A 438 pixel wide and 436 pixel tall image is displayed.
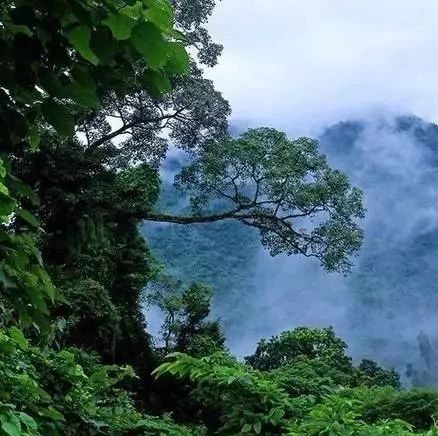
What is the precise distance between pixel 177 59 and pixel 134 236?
881 centimetres

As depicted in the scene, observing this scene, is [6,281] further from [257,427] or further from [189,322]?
[189,322]

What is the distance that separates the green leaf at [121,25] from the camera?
0.91m

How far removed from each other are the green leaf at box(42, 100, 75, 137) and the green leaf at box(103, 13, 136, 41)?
0.44 ft

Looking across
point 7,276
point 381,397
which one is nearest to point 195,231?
point 381,397

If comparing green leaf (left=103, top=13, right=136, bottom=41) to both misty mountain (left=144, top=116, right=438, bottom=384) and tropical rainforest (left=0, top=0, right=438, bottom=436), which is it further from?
misty mountain (left=144, top=116, right=438, bottom=384)

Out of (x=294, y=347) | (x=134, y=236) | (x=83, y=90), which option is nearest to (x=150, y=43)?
(x=83, y=90)

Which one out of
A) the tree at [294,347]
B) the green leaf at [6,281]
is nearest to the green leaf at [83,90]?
the green leaf at [6,281]

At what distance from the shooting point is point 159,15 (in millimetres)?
904

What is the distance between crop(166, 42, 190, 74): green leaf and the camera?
941mm

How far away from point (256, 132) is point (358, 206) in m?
1.66

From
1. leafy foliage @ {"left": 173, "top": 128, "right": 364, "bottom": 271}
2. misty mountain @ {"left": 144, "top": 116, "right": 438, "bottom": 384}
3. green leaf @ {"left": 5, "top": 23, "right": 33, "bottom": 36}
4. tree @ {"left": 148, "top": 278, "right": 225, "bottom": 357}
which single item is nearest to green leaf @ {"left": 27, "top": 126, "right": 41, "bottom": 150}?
green leaf @ {"left": 5, "top": 23, "right": 33, "bottom": 36}

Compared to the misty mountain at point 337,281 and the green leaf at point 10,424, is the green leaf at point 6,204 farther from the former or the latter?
the misty mountain at point 337,281

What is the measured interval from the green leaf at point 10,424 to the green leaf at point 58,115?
0.41m

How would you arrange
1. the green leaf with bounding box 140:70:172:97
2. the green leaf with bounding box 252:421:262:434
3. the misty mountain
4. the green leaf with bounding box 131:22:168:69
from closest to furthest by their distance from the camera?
the green leaf with bounding box 131:22:168:69, the green leaf with bounding box 140:70:172:97, the green leaf with bounding box 252:421:262:434, the misty mountain
